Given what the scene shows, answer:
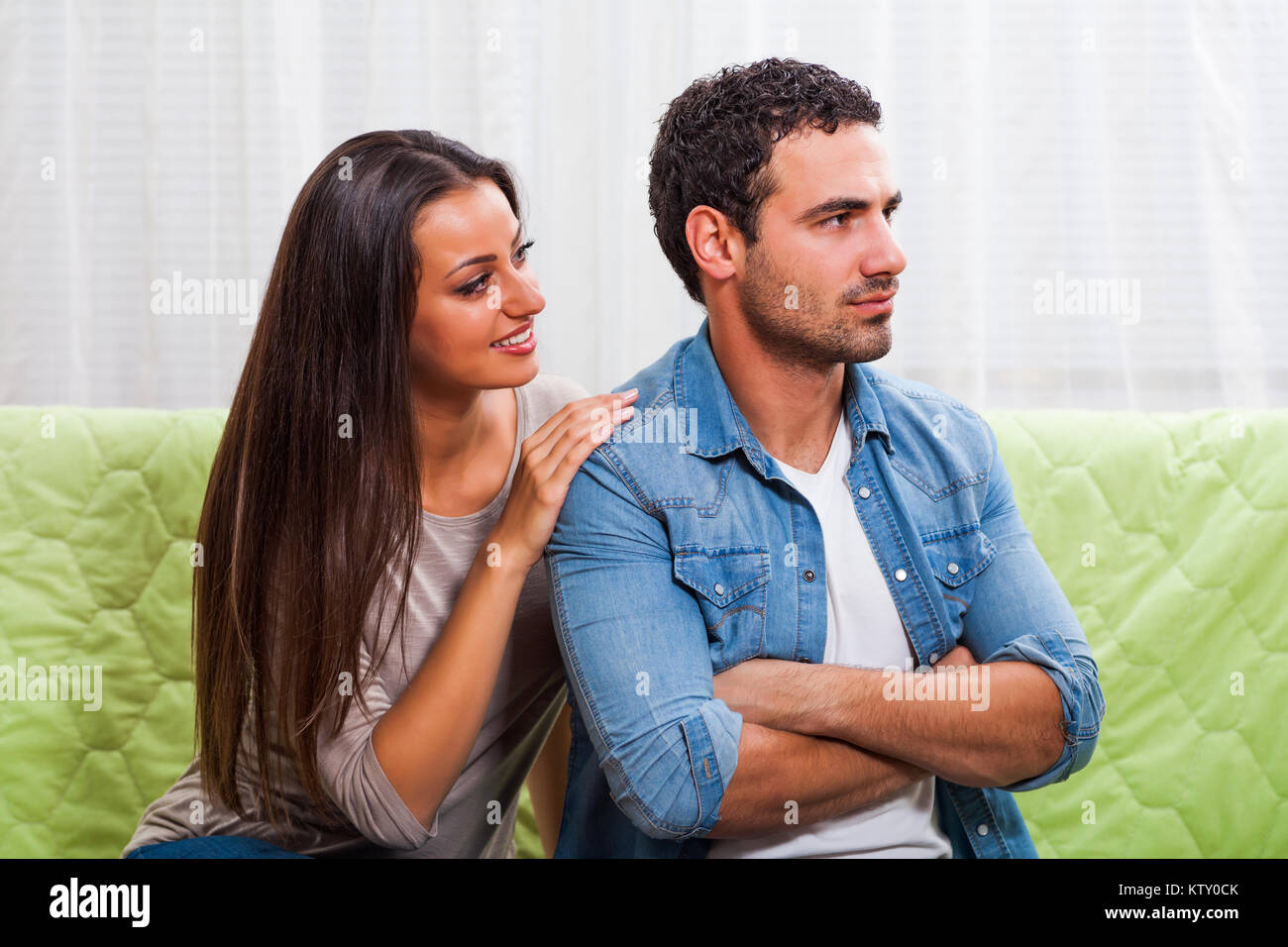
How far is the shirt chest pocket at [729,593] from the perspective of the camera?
104 cm

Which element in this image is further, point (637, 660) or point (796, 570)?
point (796, 570)

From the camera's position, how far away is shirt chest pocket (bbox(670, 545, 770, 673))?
1.04m

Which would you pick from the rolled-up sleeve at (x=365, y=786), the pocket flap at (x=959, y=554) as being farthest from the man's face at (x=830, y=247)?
the rolled-up sleeve at (x=365, y=786)

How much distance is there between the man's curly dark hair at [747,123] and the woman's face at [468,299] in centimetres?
23

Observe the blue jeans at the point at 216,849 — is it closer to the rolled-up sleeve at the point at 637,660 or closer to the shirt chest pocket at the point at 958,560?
the rolled-up sleeve at the point at 637,660

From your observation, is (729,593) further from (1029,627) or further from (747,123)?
(747,123)

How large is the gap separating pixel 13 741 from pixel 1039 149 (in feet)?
5.49

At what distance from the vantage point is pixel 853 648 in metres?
1.09

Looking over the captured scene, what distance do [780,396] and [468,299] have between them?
1.17 ft

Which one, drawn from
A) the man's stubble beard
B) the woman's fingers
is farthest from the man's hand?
the woman's fingers

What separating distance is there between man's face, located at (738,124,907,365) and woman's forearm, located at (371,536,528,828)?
1.28 feet

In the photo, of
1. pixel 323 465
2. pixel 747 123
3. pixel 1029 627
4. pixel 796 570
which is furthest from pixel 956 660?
pixel 323 465
